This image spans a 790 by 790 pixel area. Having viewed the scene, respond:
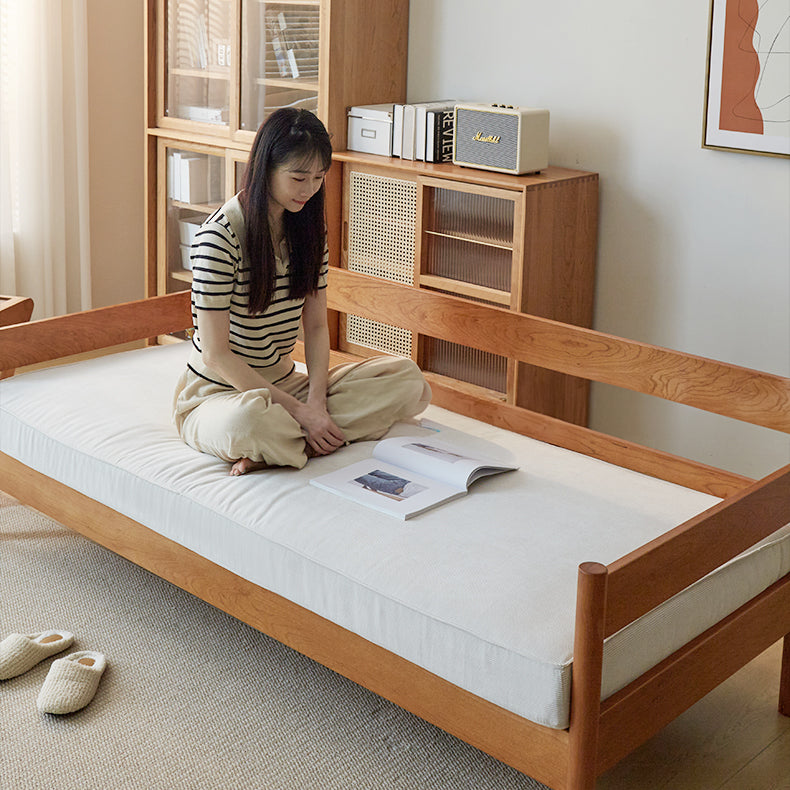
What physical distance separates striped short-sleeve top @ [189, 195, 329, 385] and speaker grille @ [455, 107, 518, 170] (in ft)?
2.66

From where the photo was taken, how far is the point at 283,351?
2.41 meters

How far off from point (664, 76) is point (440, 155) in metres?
0.68

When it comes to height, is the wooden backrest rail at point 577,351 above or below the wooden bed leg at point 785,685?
above

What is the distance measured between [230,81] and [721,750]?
2.65 meters

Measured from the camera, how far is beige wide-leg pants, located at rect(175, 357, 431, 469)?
2.11 meters

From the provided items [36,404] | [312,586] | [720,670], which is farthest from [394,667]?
[36,404]

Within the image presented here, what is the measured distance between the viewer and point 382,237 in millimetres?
3311

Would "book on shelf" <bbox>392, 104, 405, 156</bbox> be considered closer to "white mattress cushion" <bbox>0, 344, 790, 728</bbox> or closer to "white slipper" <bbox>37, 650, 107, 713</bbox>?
"white mattress cushion" <bbox>0, 344, 790, 728</bbox>

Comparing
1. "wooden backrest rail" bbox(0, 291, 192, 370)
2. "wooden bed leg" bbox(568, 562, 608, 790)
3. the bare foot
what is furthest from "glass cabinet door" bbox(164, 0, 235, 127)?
"wooden bed leg" bbox(568, 562, 608, 790)

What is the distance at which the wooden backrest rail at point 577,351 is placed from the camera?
213cm

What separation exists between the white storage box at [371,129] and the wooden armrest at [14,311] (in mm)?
1138

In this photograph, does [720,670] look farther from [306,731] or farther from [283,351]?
[283,351]

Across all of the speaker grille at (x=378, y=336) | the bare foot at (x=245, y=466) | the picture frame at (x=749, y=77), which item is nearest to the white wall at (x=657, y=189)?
the picture frame at (x=749, y=77)

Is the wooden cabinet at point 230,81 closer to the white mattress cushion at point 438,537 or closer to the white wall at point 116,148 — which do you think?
the white wall at point 116,148
